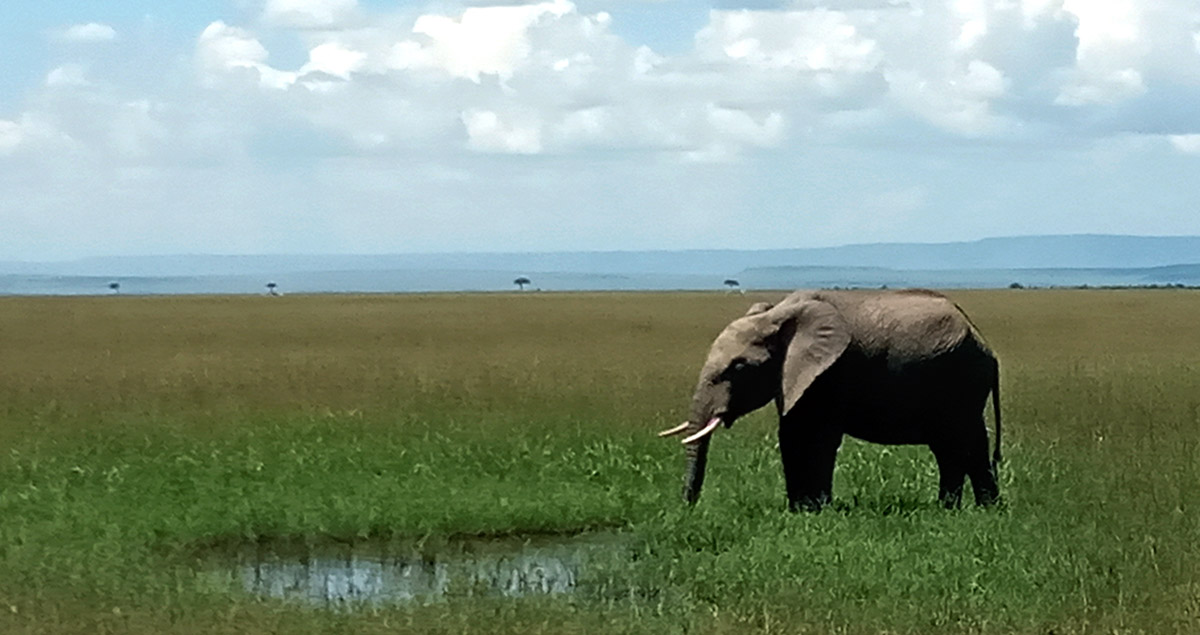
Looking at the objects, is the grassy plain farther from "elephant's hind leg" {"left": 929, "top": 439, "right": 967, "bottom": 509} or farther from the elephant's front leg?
the elephant's front leg

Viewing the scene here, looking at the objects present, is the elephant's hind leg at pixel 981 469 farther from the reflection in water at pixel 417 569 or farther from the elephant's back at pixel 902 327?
the reflection in water at pixel 417 569

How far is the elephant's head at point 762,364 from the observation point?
44.2 ft

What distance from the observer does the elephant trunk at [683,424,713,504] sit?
1359 centimetres

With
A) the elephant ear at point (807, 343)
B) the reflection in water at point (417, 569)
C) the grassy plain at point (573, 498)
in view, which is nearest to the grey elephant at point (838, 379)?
the elephant ear at point (807, 343)

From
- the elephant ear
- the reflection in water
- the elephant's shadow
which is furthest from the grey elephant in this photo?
the reflection in water

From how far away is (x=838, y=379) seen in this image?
13641mm

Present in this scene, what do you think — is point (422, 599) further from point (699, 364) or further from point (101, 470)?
point (699, 364)

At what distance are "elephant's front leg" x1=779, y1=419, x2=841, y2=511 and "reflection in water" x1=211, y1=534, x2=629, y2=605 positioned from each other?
→ 1444 mm

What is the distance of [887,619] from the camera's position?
10273 mm

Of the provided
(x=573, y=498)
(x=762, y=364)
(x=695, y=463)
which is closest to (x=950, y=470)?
(x=762, y=364)

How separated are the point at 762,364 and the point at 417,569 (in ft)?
9.89

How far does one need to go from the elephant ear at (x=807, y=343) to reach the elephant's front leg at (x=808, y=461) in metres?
0.27

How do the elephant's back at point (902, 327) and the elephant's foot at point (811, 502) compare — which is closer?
A: the elephant's back at point (902, 327)

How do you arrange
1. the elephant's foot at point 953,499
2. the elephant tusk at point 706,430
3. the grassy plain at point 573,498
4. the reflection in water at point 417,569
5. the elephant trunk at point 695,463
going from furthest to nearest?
the elephant's foot at point 953,499 < the elephant trunk at point 695,463 < the elephant tusk at point 706,430 < the reflection in water at point 417,569 < the grassy plain at point 573,498
